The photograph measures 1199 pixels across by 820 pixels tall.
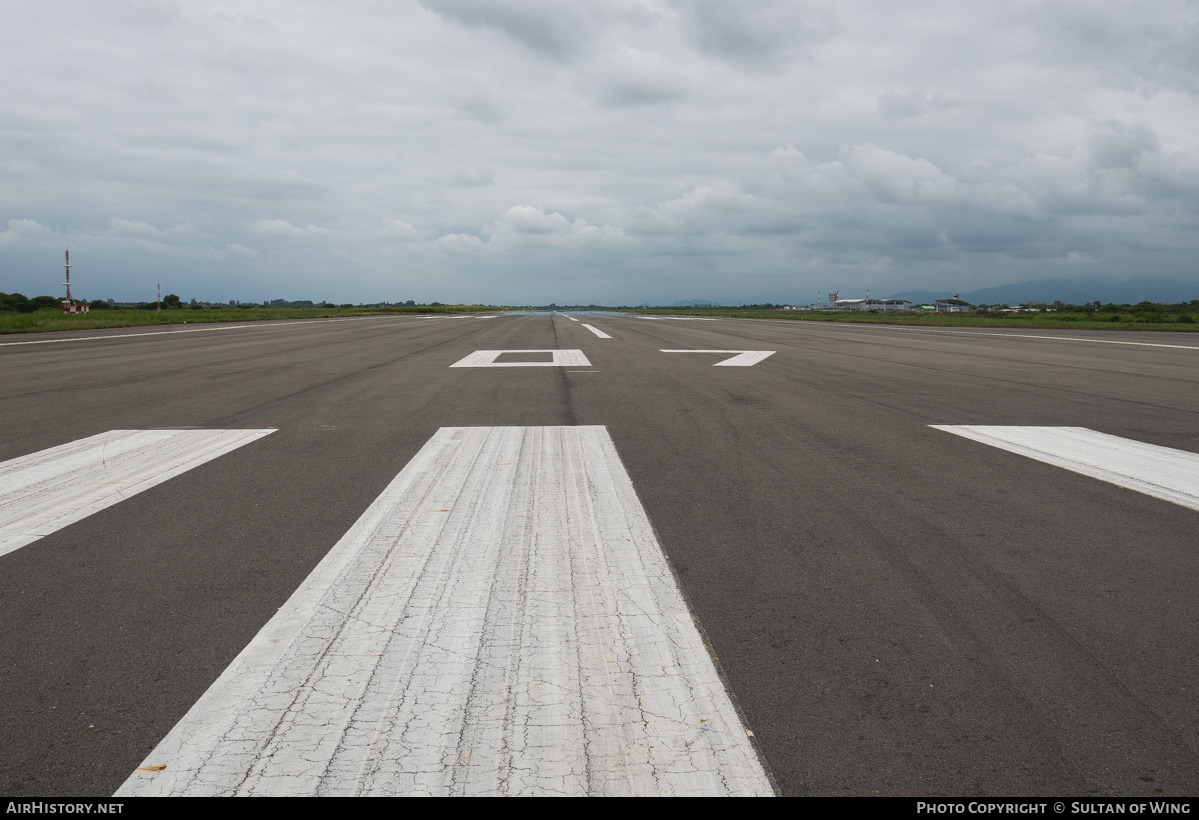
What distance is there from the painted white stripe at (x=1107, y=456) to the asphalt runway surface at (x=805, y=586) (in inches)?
5.5

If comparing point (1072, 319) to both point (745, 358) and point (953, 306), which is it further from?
point (953, 306)

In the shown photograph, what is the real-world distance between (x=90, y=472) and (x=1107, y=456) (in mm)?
5977

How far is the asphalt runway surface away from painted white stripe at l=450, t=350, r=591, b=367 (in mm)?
4352

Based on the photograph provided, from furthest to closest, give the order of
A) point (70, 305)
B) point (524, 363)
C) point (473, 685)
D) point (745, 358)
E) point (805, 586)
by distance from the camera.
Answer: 1. point (70, 305)
2. point (745, 358)
3. point (524, 363)
4. point (805, 586)
5. point (473, 685)

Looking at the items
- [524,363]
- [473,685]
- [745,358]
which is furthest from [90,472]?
[745,358]

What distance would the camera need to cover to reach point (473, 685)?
1728 mm

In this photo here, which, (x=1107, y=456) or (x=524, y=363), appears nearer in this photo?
(x=1107, y=456)

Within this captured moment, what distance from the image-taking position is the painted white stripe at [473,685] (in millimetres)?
1413

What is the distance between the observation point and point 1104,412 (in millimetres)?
6086

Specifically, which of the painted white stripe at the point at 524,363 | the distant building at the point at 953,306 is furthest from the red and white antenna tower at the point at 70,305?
the distant building at the point at 953,306

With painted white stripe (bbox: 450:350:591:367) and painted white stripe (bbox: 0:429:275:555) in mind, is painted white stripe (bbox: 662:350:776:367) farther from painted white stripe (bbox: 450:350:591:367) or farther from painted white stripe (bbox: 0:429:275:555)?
painted white stripe (bbox: 0:429:275:555)

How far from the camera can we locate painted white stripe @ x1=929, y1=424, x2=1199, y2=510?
3.61 m

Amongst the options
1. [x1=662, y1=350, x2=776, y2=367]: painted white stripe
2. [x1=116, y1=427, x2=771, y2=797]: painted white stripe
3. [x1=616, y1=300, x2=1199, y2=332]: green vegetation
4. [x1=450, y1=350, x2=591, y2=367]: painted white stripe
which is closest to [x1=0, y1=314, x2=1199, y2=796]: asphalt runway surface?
[x1=116, y1=427, x2=771, y2=797]: painted white stripe

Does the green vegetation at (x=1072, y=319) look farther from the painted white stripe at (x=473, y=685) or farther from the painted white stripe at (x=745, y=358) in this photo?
the painted white stripe at (x=473, y=685)
